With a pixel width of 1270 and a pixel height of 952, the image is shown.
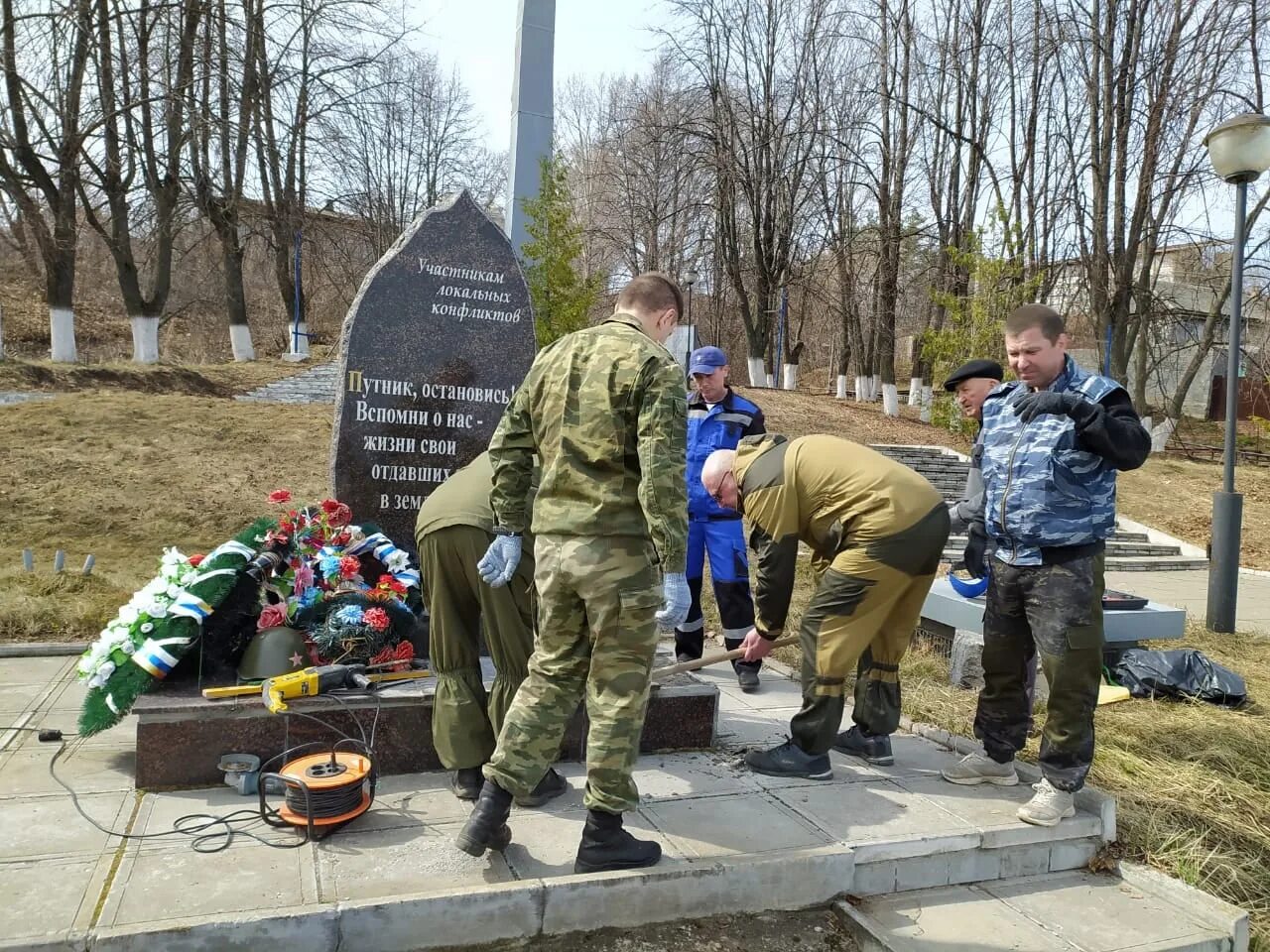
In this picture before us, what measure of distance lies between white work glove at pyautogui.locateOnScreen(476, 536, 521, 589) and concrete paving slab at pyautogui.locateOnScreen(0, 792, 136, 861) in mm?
1437

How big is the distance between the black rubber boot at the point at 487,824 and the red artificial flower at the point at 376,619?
137 centimetres

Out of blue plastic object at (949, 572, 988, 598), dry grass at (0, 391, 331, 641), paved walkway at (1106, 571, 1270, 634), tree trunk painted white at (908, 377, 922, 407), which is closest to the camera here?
blue plastic object at (949, 572, 988, 598)

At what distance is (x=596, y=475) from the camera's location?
9.41 ft

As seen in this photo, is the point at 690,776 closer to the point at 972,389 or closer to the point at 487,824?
the point at 487,824

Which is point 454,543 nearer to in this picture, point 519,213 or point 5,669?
point 5,669

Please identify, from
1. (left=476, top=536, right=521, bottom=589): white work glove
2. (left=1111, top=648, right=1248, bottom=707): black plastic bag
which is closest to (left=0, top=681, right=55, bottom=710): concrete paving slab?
(left=476, top=536, right=521, bottom=589): white work glove

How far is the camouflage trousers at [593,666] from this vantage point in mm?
2758

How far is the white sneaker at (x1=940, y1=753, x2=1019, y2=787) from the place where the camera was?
366 centimetres

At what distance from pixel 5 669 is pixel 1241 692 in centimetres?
705

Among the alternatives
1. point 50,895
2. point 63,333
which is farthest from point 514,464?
point 63,333

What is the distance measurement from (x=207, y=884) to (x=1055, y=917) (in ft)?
8.64

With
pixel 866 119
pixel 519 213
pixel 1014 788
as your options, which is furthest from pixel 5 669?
pixel 866 119

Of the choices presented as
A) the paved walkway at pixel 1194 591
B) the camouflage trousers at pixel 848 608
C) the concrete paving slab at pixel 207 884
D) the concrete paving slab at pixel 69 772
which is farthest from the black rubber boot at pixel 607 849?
the paved walkway at pixel 1194 591

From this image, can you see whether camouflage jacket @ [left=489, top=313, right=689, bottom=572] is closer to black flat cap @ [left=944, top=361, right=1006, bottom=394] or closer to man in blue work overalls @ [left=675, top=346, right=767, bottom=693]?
black flat cap @ [left=944, top=361, right=1006, bottom=394]
